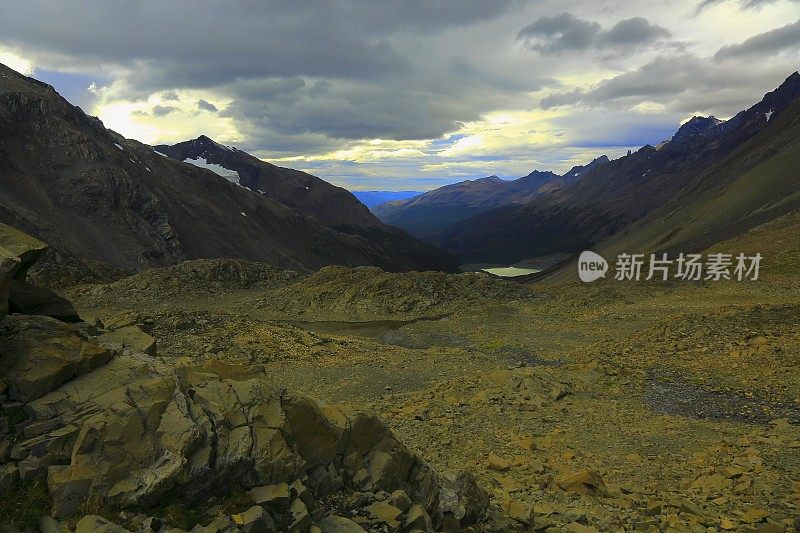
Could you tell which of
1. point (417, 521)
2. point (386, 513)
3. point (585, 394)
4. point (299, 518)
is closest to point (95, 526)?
point (299, 518)

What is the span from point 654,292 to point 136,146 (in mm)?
144233

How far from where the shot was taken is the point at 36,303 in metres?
11.1

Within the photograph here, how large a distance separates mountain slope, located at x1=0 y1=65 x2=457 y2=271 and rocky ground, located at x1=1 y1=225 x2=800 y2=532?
53.2 m

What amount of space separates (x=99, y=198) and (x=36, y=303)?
103 m

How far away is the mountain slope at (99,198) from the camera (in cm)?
8862

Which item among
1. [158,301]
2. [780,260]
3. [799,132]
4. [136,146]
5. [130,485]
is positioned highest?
[799,132]

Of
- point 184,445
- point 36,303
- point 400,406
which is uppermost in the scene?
point 36,303

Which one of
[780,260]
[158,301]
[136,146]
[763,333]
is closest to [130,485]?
[763,333]

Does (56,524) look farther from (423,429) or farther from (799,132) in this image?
(799,132)

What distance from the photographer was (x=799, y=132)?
124750 millimetres

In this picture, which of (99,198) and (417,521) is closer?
(417,521)

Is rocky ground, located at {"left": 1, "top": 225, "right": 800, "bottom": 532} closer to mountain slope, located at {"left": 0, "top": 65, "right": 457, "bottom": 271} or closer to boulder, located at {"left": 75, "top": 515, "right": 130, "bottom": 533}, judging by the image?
boulder, located at {"left": 75, "top": 515, "right": 130, "bottom": 533}

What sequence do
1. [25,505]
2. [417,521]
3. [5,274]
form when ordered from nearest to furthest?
[25,505] → [5,274] → [417,521]

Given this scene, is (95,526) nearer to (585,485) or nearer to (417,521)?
(417,521)
